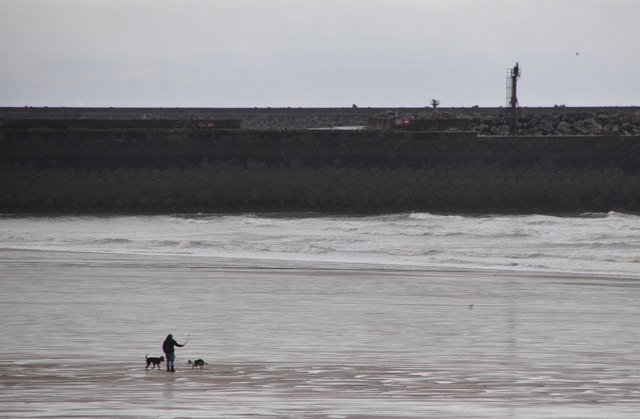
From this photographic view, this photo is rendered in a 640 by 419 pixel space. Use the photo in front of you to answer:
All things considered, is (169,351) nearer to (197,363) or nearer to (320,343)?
(197,363)

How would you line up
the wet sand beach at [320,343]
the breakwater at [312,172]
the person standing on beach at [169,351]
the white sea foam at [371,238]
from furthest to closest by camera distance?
the breakwater at [312,172] → the white sea foam at [371,238] → the person standing on beach at [169,351] → the wet sand beach at [320,343]

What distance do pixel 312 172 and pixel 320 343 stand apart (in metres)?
21.9

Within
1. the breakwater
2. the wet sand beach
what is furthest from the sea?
the breakwater

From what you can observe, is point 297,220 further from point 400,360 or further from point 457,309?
point 400,360

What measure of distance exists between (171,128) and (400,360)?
84.6ft

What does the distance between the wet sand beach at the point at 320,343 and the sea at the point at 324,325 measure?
33mm

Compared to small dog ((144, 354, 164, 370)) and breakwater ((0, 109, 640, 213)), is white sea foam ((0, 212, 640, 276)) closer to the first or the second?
breakwater ((0, 109, 640, 213))

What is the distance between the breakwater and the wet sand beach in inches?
557

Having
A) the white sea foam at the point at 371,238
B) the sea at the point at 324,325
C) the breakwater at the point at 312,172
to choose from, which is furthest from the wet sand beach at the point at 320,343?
the breakwater at the point at 312,172

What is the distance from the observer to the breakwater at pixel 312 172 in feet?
108

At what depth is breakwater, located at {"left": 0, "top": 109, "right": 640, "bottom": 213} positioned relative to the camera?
108 ft

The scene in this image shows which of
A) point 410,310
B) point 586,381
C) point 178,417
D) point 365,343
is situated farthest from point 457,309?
point 178,417

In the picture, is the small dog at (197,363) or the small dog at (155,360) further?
the small dog at (197,363)

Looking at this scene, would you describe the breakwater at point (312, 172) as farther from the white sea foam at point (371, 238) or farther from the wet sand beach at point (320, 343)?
the wet sand beach at point (320, 343)
